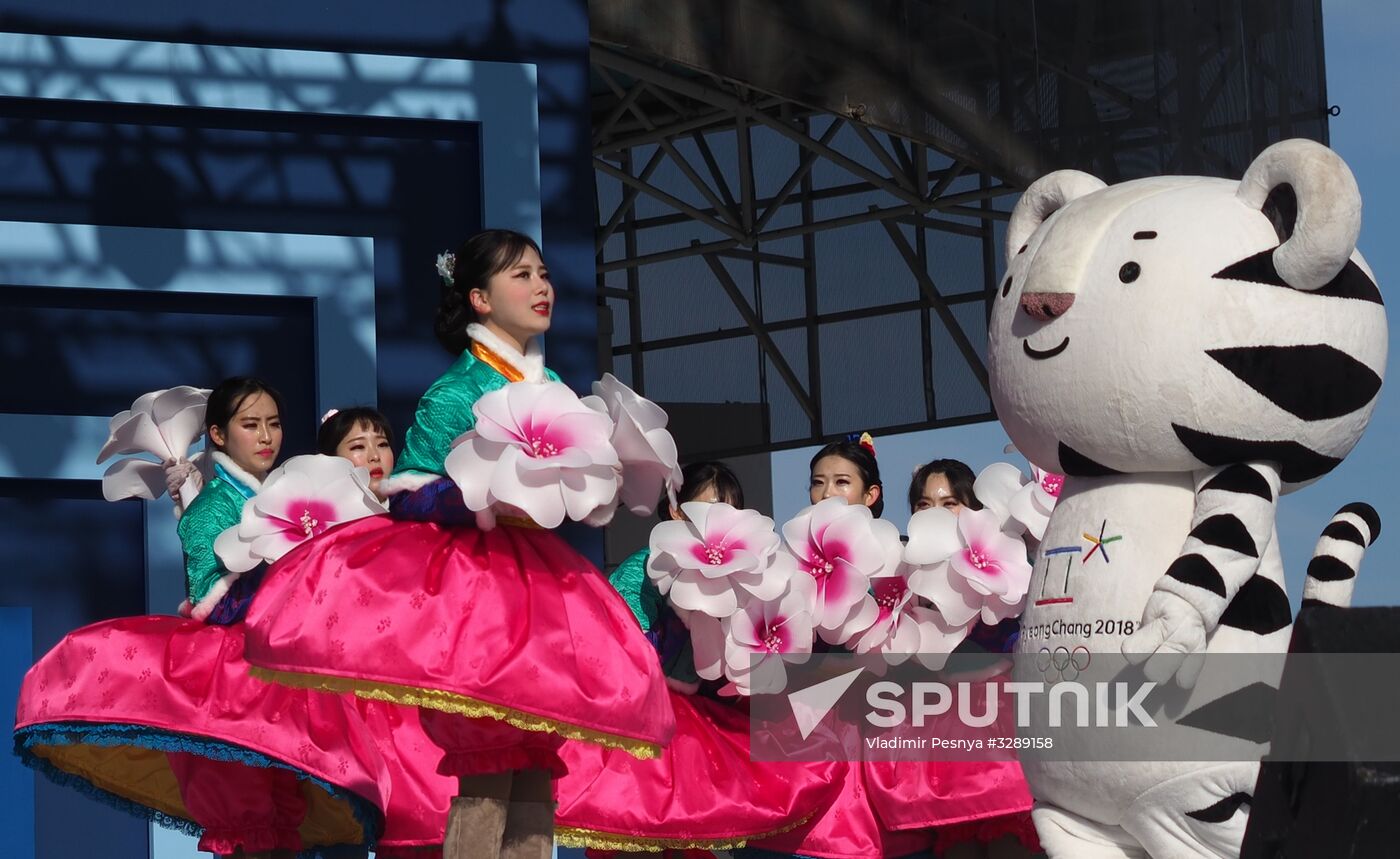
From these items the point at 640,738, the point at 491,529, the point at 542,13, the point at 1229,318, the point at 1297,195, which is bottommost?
the point at 640,738

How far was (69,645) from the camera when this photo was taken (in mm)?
4355

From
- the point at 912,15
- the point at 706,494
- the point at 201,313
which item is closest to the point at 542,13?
the point at 201,313

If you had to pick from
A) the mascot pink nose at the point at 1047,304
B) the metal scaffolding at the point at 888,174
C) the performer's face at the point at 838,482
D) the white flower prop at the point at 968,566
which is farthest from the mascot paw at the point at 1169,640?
the metal scaffolding at the point at 888,174

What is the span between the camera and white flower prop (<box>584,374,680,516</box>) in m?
3.79

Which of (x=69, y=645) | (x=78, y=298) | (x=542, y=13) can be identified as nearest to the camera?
(x=69, y=645)

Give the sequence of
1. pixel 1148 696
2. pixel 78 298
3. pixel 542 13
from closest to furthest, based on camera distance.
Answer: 1. pixel 1148 696
2. pixel 78 298
3. pixel 542 13

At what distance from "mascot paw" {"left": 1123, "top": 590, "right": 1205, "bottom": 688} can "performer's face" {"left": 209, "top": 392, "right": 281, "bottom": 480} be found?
222cm

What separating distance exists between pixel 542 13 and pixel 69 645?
2791 mm

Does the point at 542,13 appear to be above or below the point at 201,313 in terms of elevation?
above

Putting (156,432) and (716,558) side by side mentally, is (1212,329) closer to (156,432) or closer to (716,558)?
(716,558)

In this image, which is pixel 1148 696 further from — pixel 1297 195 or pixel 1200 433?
pixel 1297 195

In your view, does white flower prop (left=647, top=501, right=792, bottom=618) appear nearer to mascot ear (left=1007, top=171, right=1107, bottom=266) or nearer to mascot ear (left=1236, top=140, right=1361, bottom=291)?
mascot ear (left=1007, top=171, right=1107, bottom=266)

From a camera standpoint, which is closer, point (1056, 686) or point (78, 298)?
point (1056, 686)

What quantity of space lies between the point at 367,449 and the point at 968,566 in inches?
62.1
